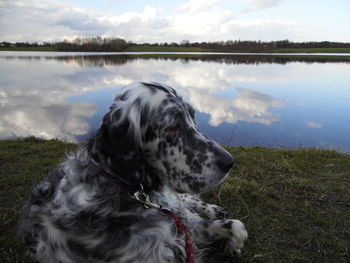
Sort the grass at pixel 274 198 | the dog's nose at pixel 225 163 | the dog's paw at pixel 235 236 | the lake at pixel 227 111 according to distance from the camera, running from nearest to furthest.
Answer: the dog's nose at pixel 225 163 < the dog's paw at pixel 235 236 < the grass at pixel 274 198 < the lake at pixel 227 111

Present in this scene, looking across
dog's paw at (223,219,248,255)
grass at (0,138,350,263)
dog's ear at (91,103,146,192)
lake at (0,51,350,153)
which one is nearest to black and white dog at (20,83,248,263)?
dog's ear at (91,103,146,192)

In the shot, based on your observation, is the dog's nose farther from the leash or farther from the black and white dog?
the leash

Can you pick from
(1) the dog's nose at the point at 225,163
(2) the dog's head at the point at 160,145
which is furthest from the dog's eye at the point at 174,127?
(1) the dog's nose at the point at 225,163

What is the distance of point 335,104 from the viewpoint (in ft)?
48.5

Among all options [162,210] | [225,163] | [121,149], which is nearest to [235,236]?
[162,210]

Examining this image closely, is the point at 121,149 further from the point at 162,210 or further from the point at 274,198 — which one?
the point at 274,198

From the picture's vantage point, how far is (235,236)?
Result: 141 inches

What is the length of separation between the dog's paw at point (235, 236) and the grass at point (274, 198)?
4.4 inches

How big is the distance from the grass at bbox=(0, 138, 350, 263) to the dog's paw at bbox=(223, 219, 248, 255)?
111mm

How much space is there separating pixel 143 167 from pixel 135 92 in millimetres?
754

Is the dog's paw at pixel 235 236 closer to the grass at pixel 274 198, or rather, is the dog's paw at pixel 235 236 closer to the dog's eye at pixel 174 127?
the grass at pixel 274 198

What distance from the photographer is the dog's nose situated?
2.88 meters

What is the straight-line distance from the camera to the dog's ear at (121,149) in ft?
9.00

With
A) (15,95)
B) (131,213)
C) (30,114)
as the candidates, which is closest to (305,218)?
(131,213)
